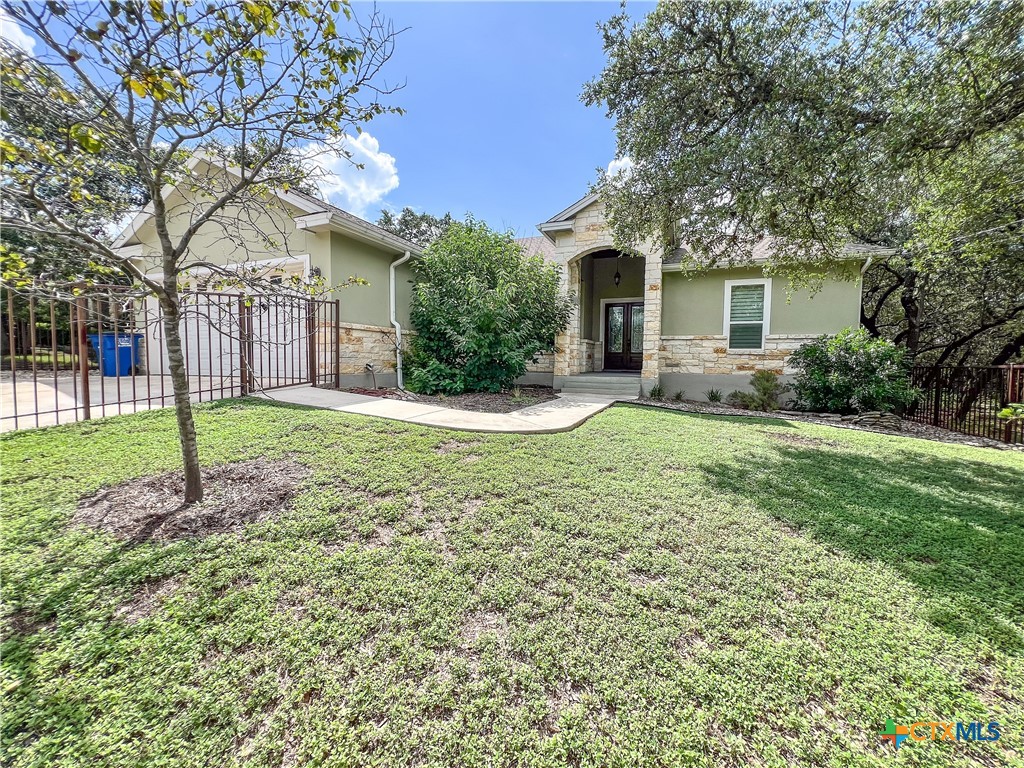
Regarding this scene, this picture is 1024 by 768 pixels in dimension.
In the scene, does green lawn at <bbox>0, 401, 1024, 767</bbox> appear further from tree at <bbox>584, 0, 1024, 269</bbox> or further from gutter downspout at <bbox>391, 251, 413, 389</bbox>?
gutter downspout at <bbox>391, 251, 413, 389</bbox>

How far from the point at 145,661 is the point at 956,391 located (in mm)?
14015

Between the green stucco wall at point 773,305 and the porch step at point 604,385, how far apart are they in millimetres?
2109

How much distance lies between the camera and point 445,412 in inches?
255

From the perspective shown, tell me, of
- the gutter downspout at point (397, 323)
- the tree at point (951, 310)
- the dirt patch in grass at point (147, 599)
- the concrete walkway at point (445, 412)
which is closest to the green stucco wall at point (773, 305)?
the tree at point (951, 310)

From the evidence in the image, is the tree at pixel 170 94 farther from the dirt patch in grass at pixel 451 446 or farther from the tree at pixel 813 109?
the tree at pixel 813 109

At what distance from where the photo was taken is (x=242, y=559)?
243cm

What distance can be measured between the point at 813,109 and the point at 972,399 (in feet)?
26.4

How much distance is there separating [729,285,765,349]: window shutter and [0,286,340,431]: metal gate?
9548 mm

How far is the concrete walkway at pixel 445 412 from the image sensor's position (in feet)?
18.5

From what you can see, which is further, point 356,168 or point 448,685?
point 356,168

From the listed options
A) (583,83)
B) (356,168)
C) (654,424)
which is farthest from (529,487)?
(583,83)

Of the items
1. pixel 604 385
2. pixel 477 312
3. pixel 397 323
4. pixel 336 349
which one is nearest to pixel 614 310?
pixel 604 385

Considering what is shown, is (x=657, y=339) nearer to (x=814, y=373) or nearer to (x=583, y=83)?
(x=814, y=373)

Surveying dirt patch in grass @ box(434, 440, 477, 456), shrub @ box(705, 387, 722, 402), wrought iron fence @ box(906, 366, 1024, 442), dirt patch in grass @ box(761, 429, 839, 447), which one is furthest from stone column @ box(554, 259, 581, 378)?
wrought iron fence @ box(906, 366, 1024, 442)
